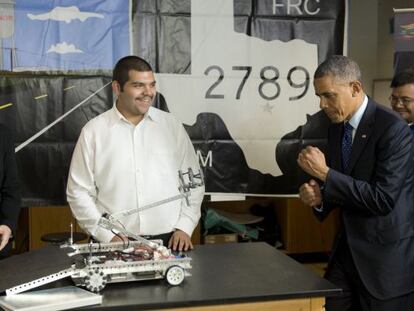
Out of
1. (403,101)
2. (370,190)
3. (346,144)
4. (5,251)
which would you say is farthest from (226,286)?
(403,101)

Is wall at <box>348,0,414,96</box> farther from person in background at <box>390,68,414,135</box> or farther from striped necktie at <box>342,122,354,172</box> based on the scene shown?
striped necktie at <box>342,122,354,172</box>

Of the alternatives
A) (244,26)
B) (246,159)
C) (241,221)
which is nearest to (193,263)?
(246,159)

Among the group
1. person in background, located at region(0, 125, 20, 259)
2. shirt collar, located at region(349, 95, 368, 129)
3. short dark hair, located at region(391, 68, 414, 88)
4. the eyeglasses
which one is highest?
short dark hair, located at region(391, 68, 414, 88)

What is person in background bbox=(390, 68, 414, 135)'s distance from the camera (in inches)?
101

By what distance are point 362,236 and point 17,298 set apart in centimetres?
119

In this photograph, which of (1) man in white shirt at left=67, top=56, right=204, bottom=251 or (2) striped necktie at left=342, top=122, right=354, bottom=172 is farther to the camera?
(1) man in white shirt at left=67, top=56, right=204, bottom=251

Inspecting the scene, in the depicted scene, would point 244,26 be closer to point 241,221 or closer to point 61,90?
point 61,90

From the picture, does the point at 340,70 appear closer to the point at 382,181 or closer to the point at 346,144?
the point at 346,144

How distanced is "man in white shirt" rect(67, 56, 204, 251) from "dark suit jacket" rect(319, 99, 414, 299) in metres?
0.70

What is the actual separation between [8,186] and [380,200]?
4.72 ft

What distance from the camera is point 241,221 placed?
4180 millimetres

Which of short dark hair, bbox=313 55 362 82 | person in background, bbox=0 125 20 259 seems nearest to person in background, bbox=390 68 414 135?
short dark hair, bbox=313 55 362 82

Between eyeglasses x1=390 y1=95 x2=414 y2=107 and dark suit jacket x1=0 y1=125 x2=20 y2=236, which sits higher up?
eyeglasses x1=390 y1=95 x2=414 y2=107

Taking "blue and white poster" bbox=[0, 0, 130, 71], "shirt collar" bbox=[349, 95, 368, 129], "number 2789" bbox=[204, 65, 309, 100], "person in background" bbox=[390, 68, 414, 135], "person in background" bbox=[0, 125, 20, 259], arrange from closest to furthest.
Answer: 1. "shirt collar" bbox=[349, 95, 368, 129]
2. "person in background" bbox=[0, 125, 20, 259]
3. "person in background" bbox=[390, 68, 414, 135]
4. "blue and white poster" bbox=[0, 0, 130, 71]
5. "number 2789" bbox=[204, 65, 309, 100]
